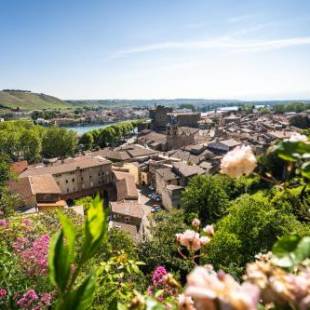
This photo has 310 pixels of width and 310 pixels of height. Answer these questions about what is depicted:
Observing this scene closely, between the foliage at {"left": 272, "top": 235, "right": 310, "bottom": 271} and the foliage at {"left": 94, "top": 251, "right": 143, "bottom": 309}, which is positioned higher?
the foliage at {"left": 272, "top": 235, "right": 310, "bottom": 271}

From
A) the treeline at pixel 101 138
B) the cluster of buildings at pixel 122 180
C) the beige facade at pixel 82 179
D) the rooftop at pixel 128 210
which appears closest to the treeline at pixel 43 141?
the treeline at pixel 101 138

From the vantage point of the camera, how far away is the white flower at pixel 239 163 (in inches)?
78.4

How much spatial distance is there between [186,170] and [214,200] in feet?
41.6

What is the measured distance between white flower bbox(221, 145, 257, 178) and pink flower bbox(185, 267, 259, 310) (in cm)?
86

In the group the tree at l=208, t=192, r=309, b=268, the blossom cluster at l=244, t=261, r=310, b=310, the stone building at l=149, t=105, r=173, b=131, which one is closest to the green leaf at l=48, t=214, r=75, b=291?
the blossom cluster at l=244, t=261, r=310, b=310

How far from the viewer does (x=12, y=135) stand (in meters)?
59.2

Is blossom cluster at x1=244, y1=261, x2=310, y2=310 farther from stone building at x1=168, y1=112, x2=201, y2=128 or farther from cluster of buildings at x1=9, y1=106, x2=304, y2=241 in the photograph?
stone building at x1=168, y1=112, x2=201, y2=128

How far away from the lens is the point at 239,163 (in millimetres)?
2004

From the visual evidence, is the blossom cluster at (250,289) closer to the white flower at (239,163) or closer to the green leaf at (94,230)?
the green leaf at (94,230)

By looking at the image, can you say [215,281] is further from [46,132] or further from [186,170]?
[46,132]

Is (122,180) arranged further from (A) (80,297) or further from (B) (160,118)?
(B) (160,118)

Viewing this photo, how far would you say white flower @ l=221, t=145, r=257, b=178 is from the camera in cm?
199

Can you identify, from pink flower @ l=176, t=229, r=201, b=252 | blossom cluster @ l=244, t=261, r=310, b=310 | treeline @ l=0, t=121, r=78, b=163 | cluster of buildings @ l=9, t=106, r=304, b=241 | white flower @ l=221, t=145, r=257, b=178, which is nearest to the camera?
blossom cluster @ l=244, t=261, r=310, b=310

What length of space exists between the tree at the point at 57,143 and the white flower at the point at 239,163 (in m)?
67.0
